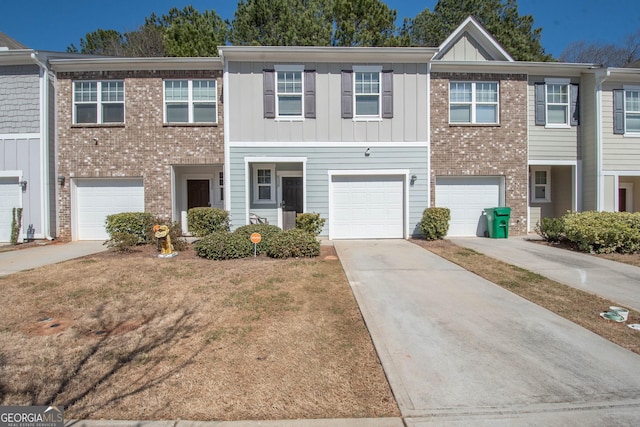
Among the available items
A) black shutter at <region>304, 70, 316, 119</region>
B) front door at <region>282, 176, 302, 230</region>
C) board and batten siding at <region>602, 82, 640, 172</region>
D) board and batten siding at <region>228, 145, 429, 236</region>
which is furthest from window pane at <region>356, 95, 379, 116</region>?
board and batten siding at <region>602, 82, 640, 172</region>

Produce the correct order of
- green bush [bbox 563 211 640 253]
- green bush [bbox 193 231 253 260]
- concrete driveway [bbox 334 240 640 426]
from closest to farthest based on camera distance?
concrete driveway [bbox 334 240 640 426] < green bush [bbox 193 231 253 260] < green bush [bbox 563 211 640 253]

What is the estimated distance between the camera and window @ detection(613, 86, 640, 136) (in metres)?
11.3

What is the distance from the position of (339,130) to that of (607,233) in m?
7.79

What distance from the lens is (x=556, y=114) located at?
1145 cm

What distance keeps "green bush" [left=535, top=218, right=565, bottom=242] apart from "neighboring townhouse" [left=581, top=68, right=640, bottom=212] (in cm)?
295

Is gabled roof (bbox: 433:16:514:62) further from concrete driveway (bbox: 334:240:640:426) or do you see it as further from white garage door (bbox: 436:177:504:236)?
concrete driveway (bbox: 334:240:640:426)

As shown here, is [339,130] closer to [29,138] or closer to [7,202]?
[29,138]

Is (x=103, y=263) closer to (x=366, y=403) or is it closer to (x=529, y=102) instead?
(x=366, y=403)

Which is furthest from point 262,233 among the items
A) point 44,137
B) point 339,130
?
point 44,137

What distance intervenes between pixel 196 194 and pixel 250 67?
4.84m

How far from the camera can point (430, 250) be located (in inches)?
342

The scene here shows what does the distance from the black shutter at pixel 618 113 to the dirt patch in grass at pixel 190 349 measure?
12.1 meters

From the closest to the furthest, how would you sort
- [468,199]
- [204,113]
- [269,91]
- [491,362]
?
[491,362] → [269,91] → [204,113] → [468,199]

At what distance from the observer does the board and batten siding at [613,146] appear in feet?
36.6
